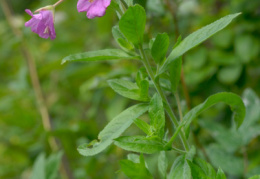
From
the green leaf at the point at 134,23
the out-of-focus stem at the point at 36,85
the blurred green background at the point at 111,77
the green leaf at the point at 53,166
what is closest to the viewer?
the green leaf at the point at 134,23

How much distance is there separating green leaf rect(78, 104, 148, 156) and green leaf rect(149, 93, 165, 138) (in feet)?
0.08

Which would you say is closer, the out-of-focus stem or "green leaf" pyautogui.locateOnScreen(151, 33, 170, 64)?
"green leaf" pyautogui.locateOnScreen(151, 33, 170, 64)

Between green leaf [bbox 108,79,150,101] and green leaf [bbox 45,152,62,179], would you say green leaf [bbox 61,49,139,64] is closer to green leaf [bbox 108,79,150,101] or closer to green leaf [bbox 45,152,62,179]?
green leaf [bbox 108,79,150,101]

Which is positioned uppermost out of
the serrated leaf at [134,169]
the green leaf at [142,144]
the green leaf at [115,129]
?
the green leaf at [115,129]

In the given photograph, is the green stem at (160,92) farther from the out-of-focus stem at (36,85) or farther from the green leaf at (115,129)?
the out-of-focus stem at (36,85)

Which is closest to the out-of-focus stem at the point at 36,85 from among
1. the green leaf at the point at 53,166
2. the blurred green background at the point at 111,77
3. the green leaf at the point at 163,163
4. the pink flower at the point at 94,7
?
the blurred green background at the point at 111,77

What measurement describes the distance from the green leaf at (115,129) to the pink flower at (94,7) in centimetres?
15

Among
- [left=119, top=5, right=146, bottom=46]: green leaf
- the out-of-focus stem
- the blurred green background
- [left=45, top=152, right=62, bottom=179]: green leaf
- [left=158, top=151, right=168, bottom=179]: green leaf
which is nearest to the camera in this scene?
[left=119, top=5, right=146, bottom=46]: green leaf

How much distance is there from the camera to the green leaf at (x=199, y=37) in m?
0.50

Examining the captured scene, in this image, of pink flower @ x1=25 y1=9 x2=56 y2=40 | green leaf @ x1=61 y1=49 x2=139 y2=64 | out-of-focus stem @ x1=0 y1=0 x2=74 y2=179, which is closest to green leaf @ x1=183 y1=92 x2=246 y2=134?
green leaf @ x1=61 y1=49 x2=139 y2=64

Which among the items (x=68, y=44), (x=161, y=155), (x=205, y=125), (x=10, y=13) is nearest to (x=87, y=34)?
(x=68, y=44)

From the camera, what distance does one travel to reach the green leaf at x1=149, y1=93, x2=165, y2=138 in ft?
1.76

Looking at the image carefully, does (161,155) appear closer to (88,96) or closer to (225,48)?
(225,48)

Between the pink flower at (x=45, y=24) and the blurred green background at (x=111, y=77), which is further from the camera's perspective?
the blurred green background at (x=111, y=77)
